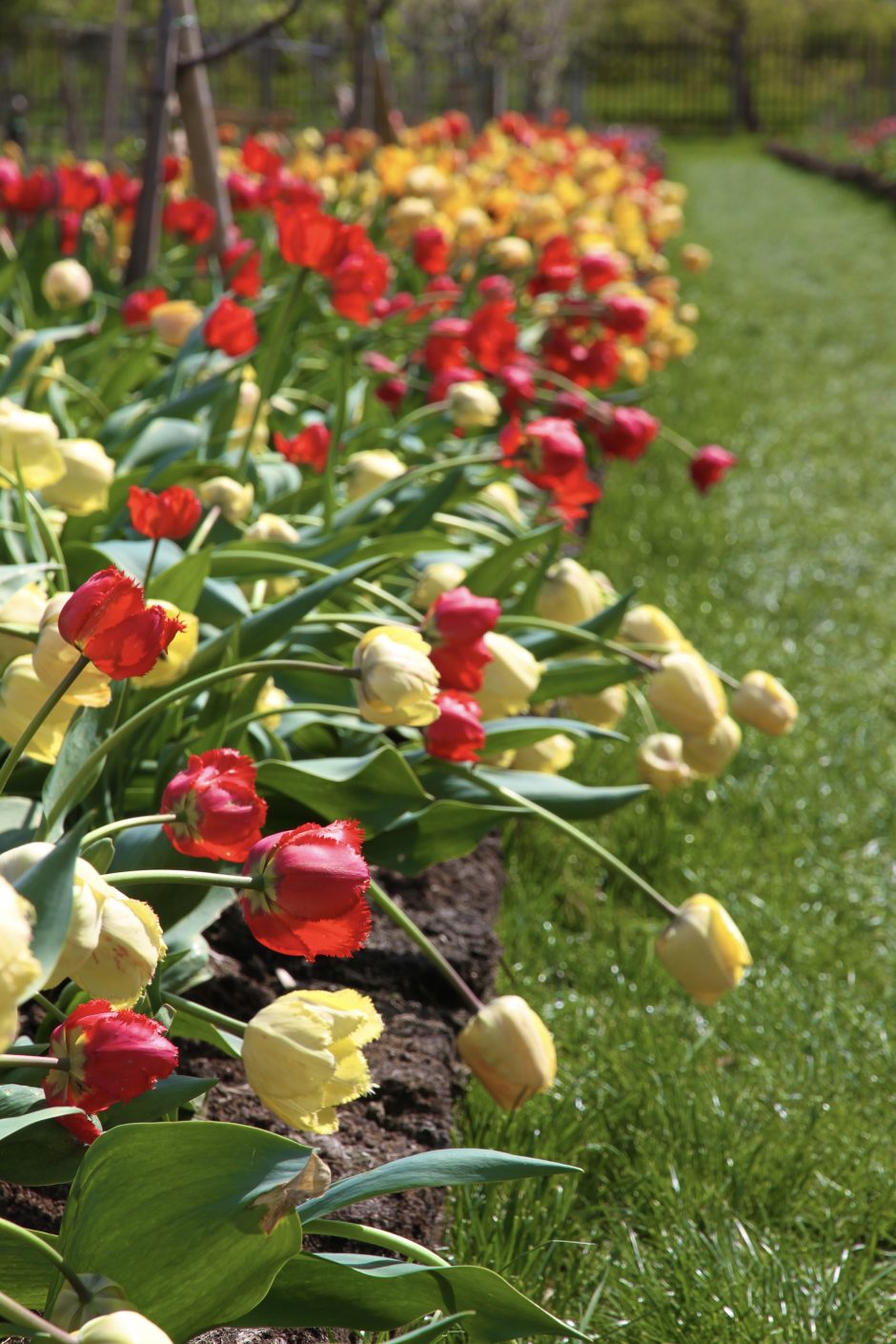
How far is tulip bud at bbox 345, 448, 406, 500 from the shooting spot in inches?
70.9

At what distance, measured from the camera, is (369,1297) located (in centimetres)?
77

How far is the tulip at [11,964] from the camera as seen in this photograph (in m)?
0.52

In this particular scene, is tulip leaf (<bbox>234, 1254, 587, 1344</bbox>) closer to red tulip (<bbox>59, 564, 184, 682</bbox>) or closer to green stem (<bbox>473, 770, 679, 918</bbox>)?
red tulip (<bbox>59, 564, 184, 682</bbox>)

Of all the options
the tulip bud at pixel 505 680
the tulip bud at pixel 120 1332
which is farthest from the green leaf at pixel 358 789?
the tulip bud at pixel 120 1332

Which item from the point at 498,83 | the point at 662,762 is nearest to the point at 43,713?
the point at 662,762

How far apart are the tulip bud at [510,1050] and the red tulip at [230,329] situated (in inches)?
38.9

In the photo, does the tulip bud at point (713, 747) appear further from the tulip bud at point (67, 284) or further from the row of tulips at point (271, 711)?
the tulip bud at point (67, 284)

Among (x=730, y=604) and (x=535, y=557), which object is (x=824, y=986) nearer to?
(x=535, y=557)

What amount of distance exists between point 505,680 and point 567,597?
375mm

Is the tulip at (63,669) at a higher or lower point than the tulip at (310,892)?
higher

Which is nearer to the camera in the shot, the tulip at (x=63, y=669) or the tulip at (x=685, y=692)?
the tulip at (x=63, y=669)

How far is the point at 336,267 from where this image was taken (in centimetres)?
172

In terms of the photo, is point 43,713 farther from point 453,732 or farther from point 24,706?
point 453,732

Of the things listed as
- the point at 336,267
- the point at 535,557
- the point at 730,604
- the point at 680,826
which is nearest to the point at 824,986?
the point at 680,826
